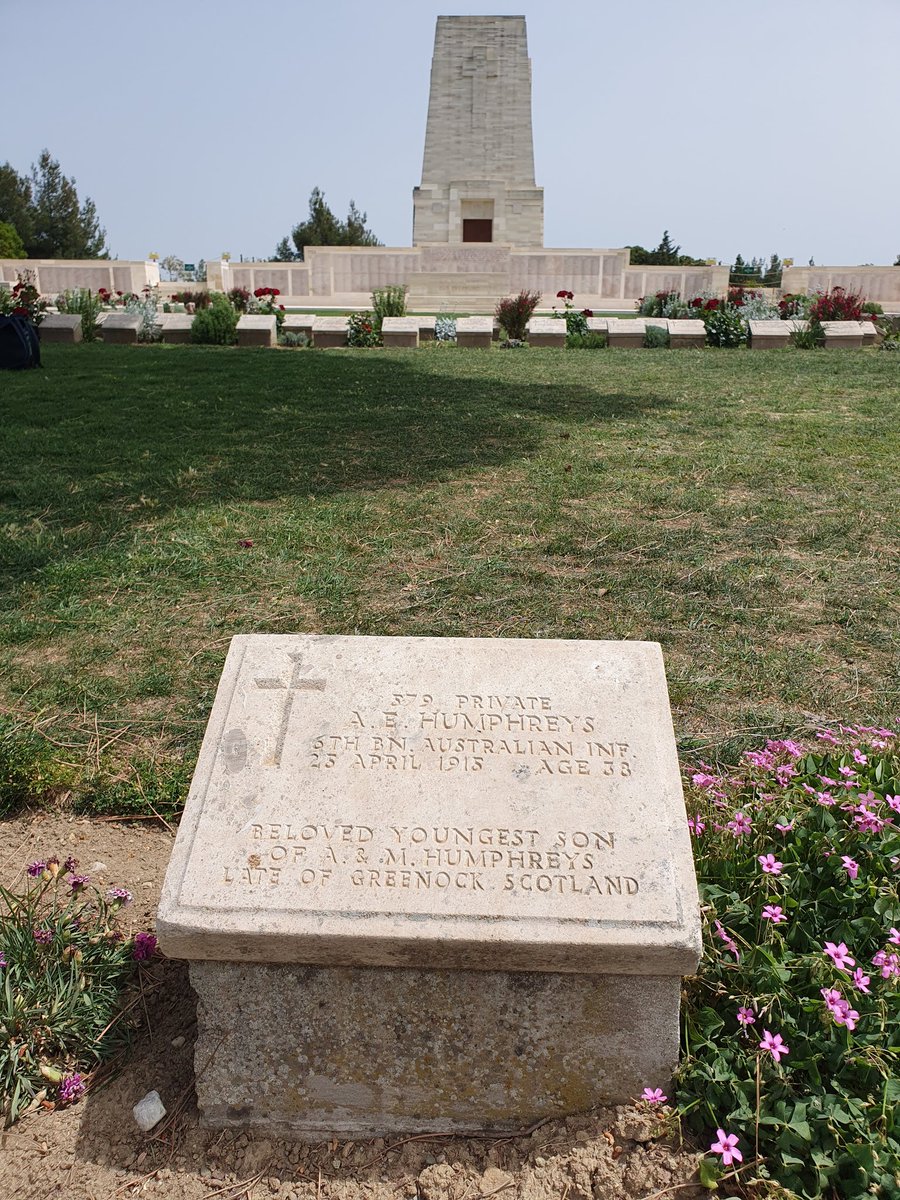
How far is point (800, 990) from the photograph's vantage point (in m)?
2.12

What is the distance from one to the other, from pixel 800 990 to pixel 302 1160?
1.13m

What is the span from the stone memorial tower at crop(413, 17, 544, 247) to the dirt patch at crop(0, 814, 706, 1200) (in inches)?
1296

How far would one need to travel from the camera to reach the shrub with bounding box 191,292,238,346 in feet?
49.5

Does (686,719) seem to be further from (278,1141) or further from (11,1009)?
(11,1009)

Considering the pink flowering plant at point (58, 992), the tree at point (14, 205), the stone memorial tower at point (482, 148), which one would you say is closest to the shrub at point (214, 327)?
the pink flowering plant at point (58, 992)

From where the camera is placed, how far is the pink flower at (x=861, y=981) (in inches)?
80.2

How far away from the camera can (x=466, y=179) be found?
32531 millimetres

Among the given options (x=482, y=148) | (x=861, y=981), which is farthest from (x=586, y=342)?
(x=482, y=148)

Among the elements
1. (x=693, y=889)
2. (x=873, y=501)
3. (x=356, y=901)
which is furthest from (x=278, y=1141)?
(x=873, y=501)

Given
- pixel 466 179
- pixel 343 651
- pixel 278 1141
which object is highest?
pixel 466 179

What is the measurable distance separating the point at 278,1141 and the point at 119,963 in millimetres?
632

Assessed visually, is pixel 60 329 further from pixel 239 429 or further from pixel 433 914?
pixel 433 914

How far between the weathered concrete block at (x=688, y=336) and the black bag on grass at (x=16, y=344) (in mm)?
9271

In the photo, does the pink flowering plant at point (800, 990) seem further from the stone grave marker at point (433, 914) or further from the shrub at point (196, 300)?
the shrub at point (196, 300)
